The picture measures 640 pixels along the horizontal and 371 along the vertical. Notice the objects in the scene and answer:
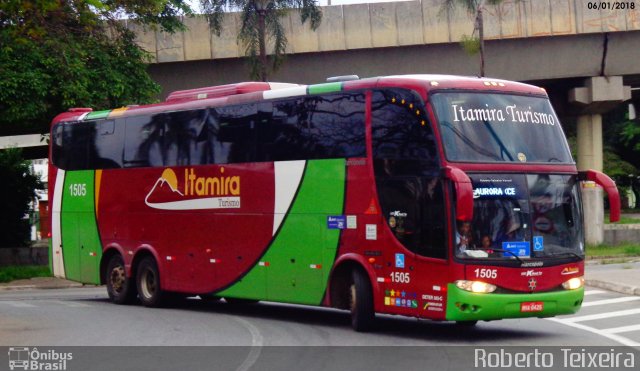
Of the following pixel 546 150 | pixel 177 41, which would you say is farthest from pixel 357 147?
pixel 177 41

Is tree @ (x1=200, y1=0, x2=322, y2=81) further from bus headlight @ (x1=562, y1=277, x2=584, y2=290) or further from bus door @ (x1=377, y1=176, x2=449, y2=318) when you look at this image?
bus headlight @ (x1=562, y1=277, x2=584, y2=290)

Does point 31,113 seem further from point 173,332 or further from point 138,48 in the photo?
point 173,332

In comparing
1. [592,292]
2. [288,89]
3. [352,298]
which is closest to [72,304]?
[288,89]

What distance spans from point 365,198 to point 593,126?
32.0 meters

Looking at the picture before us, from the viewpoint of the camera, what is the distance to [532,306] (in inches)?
595

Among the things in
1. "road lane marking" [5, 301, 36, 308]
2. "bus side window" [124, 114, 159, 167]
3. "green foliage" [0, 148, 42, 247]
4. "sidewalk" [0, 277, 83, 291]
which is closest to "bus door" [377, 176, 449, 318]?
"bus side window" [124, 114, 159, 167]

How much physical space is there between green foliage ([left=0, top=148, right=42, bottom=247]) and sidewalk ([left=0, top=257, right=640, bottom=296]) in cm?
584

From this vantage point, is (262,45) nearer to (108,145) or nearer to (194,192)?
(108,145)

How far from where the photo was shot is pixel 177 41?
1534 inches

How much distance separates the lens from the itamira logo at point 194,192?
19422mm

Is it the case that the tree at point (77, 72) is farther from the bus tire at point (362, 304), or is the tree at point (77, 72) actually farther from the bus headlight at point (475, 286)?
the bus headlight at point (475, 286)

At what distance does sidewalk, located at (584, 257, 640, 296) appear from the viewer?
23861 millimetres

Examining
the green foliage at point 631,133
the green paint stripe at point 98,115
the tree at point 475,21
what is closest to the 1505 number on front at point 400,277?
the green paint stripe at point 98,115

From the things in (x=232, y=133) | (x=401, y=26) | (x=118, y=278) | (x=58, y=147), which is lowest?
(x=118, y=278)
